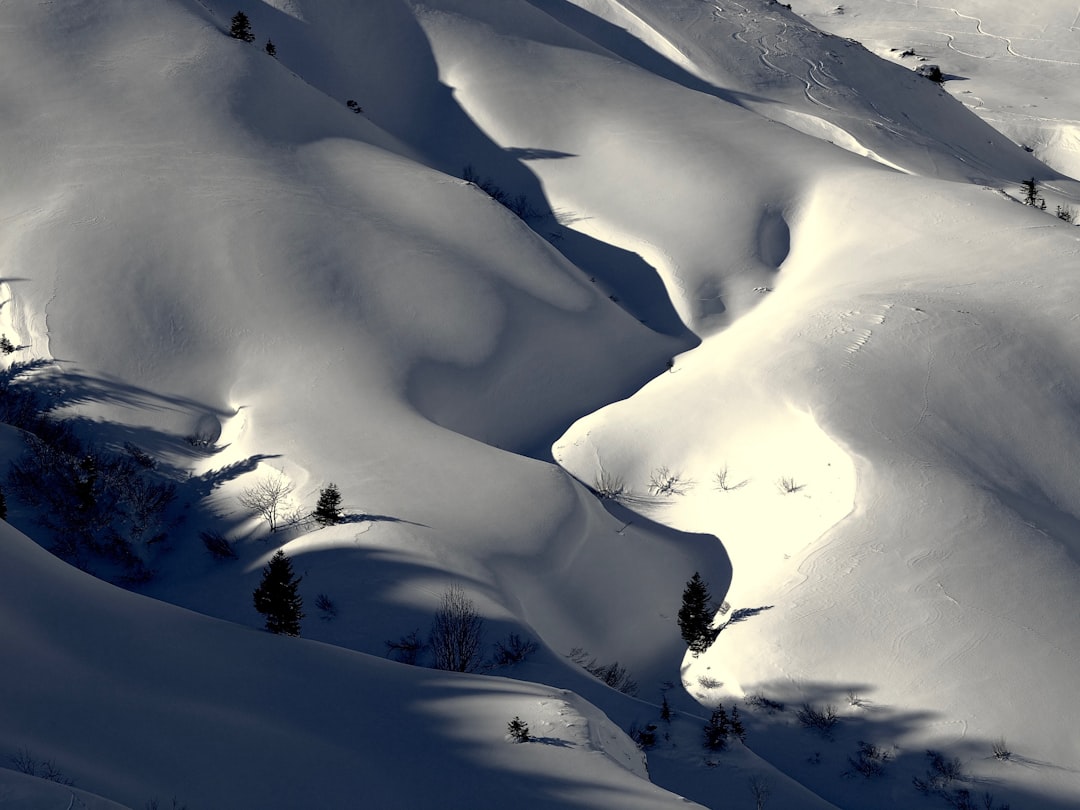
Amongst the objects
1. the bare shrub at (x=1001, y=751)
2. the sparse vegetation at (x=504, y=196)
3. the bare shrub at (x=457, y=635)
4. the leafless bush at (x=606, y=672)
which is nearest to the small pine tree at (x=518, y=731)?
the bare shrub at (x=457, y=635)

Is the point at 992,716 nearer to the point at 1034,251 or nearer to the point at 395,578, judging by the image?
the point at 395,578

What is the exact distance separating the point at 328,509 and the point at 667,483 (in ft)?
32.9

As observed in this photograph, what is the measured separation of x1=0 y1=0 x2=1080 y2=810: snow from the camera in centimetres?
1708

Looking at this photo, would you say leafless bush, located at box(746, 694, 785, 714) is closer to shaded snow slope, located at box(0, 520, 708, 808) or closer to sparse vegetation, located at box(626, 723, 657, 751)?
sparse vegetation, located at box(626, 723, 657, 751)

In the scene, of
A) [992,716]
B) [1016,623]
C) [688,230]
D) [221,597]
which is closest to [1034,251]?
[688,230]

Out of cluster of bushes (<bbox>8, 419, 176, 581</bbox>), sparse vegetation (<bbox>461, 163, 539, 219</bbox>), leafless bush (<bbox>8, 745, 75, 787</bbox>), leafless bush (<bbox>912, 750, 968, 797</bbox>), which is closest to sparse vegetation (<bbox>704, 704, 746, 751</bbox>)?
leafless bush (<bbox>912, 750, 968, 797</bbox>)

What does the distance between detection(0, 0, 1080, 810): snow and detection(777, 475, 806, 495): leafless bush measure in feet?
0.53

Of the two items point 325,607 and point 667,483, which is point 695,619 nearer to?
point 667,483

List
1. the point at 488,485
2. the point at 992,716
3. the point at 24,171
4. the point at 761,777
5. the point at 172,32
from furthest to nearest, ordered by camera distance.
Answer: the point at 172,32
the point at 24,171
the point at 488,485
the point at 992,716
the point at 761,777

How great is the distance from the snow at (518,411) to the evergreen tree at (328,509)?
51cm

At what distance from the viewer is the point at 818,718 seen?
75.7 feet

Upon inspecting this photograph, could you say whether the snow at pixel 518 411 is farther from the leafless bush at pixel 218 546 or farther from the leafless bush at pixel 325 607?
the leafless bush at pixel 218 546

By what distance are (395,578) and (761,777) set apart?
9.15 metres

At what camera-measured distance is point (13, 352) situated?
3100 centimetres
